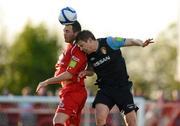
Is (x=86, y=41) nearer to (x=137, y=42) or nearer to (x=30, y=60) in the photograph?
(x=137, y=42)

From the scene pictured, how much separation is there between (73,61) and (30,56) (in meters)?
54.6

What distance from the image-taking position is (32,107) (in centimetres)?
2191

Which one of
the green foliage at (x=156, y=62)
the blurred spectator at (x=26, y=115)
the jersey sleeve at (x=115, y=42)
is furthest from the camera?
the green foliage at (x=156, y=62)

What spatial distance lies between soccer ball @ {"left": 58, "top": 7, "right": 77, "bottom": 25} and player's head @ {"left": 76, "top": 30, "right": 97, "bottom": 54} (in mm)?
353

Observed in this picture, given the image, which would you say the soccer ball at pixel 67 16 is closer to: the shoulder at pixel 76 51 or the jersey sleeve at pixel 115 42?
the shoulder at pixel 76 51

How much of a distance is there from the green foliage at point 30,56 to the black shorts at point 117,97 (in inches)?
1955

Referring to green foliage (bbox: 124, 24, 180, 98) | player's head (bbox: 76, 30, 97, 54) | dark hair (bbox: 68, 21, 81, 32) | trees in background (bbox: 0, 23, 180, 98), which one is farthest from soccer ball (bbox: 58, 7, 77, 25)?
green foliage (bbox: 124, 24, 180, 98)

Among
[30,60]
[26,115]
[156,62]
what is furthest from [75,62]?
[156,62]

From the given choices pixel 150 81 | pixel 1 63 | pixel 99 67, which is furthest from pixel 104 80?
pixel 150 81

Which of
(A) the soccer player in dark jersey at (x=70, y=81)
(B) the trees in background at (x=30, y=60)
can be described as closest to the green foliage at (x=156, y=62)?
(B) the trees in background at (x=30, y=60)

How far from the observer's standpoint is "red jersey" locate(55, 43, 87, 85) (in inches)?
592

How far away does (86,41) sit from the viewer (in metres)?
14.7

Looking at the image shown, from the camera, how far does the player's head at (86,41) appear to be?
1475cm

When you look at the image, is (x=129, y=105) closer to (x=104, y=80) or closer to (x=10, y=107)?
(x=104, y=80)
